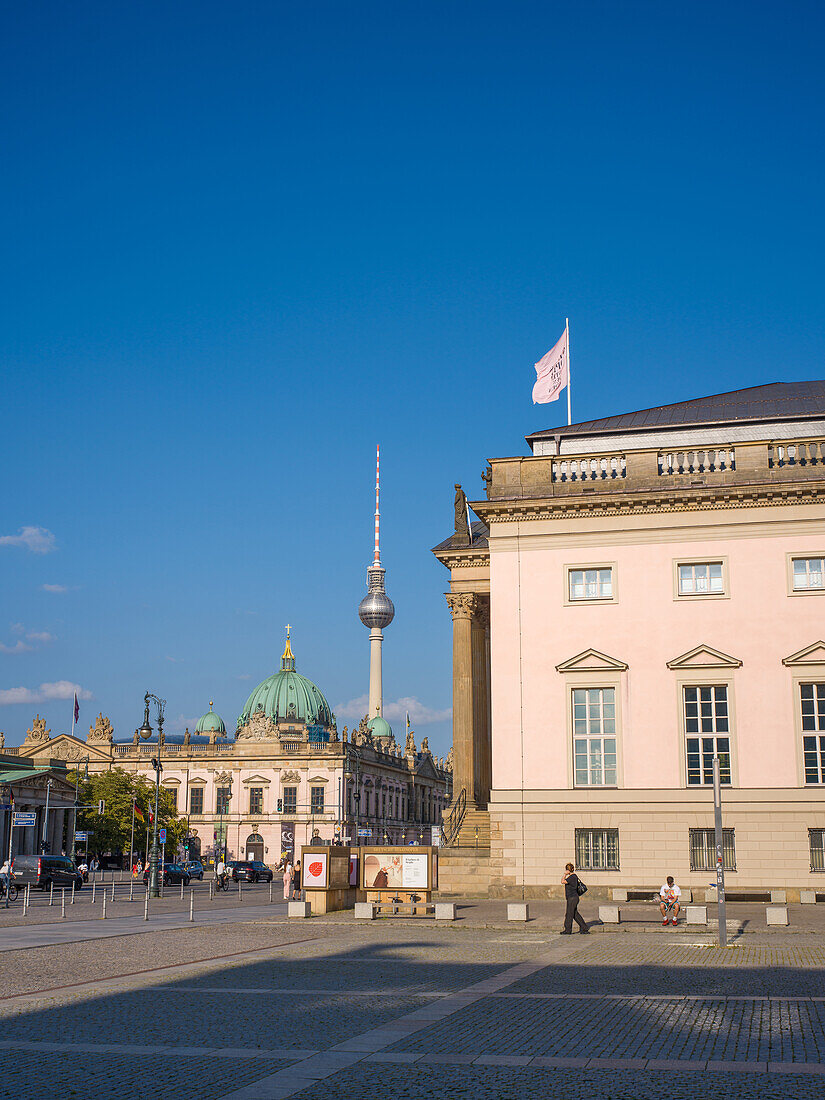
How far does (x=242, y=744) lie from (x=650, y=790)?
10330cm

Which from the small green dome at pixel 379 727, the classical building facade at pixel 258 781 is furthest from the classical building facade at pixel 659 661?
the small green dome at pixel 379 727

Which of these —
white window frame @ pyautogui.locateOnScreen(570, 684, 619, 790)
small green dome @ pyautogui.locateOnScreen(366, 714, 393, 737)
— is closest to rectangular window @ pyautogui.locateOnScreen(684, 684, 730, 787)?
white window frame @ pyautogui.locateOnScreen(570, 684, 619, 790)

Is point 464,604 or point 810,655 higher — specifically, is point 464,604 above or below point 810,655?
above

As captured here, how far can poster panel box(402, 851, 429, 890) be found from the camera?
34.3 meters

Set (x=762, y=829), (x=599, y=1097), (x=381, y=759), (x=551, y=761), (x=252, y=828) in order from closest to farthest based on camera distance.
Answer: (x=599, y=1097) < (x=762, y=829) < (x=551, y=761) < (x=252, y=828) < (x=381, y=759)

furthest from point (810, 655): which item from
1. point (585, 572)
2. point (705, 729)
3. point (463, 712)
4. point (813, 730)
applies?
point (463, 712)

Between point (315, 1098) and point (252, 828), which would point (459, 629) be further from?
point (252, 828)

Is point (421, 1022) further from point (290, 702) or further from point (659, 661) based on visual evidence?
point (290, 702)

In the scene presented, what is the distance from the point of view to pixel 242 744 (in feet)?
441

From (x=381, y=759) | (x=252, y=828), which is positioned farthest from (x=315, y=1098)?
(x=381, y=759)

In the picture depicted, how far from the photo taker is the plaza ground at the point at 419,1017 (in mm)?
10641

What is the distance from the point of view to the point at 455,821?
41625 millimetres

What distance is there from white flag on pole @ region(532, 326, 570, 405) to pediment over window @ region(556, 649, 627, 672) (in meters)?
11.2

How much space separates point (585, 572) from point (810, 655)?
7.86 meters
